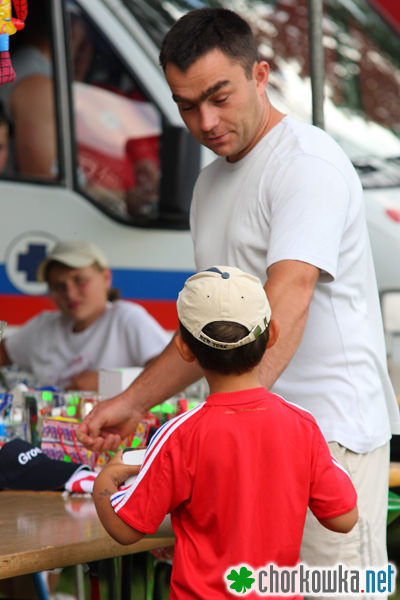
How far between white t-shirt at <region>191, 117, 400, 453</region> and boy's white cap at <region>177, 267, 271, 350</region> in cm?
26

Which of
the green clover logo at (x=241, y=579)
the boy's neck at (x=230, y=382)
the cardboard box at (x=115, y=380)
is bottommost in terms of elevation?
the cardboard box at (x=115, y=380)

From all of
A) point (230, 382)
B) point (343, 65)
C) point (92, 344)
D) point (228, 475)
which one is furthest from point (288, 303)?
point (343, 65)

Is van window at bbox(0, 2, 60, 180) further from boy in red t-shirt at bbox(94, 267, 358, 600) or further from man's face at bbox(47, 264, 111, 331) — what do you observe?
boy in red t-shirt at bbox(94, 267, 358, 600)

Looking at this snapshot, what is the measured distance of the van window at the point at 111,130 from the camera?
4.71 m

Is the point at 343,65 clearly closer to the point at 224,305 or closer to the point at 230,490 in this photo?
the point at 224,305

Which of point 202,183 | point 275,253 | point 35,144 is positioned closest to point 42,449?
point 202,183

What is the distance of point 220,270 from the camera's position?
165 cm

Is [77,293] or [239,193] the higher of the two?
[239,193]

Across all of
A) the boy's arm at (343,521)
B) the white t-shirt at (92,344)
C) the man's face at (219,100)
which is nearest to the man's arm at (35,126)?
the white t-shirt at (92,344)

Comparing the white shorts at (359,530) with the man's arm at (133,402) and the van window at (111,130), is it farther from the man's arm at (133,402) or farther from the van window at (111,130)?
the van window at (111,130)

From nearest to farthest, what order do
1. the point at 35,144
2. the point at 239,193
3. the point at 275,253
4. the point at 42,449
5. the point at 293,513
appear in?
1. the point at 293,513
2. the point at 275,253
3. the point at 239,193
4. the point at 42,449
5. the point at 35,144

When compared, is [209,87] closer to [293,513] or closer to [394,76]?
[293,513]

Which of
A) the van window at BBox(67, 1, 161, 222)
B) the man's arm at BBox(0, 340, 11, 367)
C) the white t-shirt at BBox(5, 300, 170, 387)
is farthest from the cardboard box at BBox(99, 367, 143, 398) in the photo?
the van window at BBox(67, 1, 161, 222)

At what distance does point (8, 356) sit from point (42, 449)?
1.78 meters
